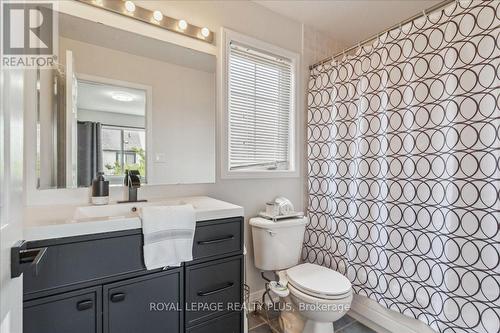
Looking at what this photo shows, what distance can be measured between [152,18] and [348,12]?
155 cm

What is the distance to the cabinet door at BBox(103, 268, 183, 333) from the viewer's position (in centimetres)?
100

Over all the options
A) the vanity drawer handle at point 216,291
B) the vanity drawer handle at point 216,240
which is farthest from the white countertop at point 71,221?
the vanity drawer handle at point 216,291

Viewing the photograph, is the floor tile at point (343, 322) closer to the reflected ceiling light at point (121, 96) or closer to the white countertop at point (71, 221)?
the white countertop at point (71, 221)

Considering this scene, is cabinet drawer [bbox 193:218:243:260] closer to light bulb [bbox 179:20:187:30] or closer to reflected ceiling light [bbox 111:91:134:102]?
reflected ceiling light [bbox 111:91:134:102]

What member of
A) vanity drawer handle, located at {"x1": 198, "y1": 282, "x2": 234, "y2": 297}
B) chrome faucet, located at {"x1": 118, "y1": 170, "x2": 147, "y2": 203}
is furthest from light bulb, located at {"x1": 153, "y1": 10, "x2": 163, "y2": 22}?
vanity drawer handle, located at {"x1": 198, "y1": 282, "x2": 234, "y2": 297}

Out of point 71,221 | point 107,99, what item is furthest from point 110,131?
point 71,221

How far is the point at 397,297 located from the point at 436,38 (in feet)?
Result: 4.98

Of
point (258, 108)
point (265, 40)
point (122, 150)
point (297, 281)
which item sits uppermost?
point (265, 40)

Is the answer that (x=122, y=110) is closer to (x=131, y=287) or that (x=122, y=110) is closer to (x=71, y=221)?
(x=71, y=221)

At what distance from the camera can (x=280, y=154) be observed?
2141 millimetres

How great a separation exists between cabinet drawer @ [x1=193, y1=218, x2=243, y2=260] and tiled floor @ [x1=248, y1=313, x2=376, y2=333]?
83cm

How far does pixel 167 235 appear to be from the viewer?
43.0 inches

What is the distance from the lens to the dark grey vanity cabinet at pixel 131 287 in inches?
34.9

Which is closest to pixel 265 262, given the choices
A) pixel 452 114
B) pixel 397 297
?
pixel 397 297
